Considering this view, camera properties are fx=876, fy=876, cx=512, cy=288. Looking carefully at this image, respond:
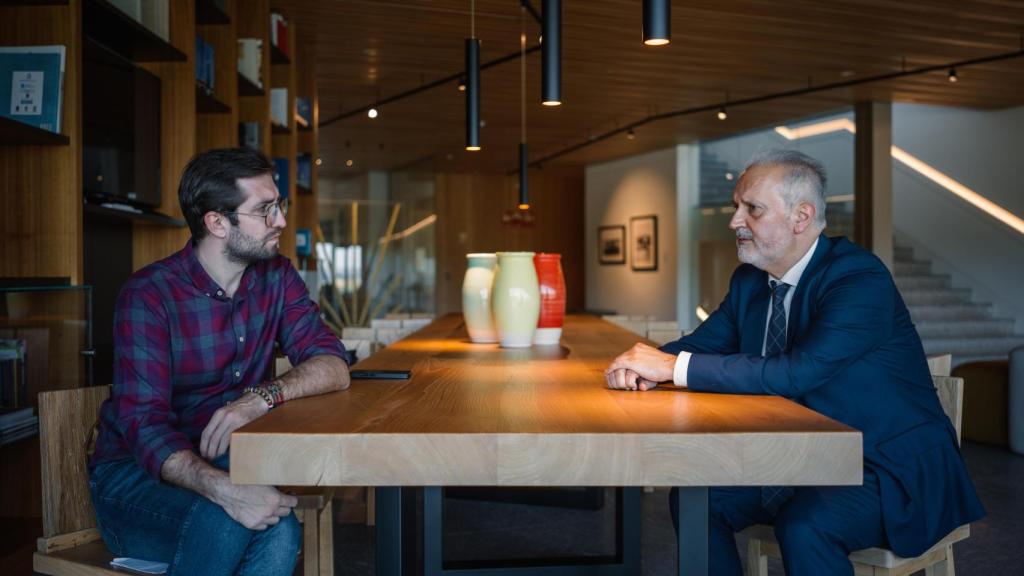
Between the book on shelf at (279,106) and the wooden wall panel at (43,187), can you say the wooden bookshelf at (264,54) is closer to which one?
the book on shelf at (279,106)

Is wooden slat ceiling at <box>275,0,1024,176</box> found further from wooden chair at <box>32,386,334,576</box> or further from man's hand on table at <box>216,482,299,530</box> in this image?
man's hand on table at <box>216,482,299,530</box>

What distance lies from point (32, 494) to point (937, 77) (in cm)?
802

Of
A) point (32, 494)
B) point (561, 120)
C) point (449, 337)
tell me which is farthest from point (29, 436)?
point (561, 120)

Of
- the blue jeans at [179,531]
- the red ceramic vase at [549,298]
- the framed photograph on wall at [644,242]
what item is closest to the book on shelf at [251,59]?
the red ceramic vase at [549,298]

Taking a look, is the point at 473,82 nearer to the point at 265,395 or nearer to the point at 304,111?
the point at 265,395

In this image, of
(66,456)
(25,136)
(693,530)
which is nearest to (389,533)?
(693,530)

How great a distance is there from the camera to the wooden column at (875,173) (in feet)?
30.5

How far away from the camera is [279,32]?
5840 mm

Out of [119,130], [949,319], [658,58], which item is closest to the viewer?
[119,130]

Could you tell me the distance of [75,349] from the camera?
98.7 inches

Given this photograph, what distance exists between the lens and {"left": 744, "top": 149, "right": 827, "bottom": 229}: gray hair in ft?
6.47

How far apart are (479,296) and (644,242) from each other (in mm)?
10320

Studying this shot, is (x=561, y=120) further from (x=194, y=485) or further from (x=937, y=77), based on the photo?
(x=194, y=485)

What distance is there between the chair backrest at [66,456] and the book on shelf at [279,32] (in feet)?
13.8
